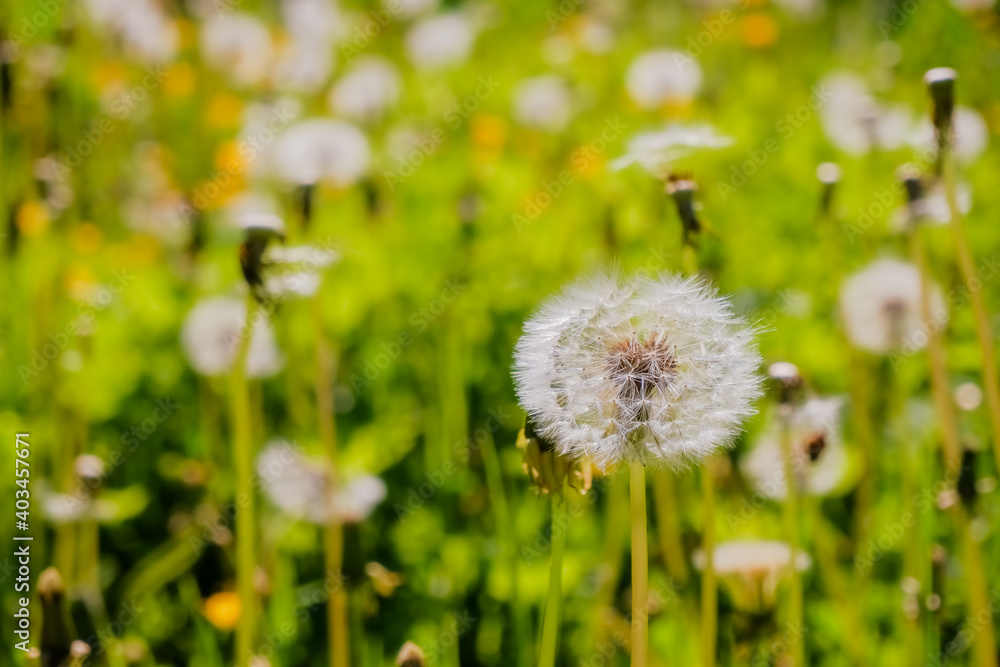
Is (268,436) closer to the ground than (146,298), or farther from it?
closer to the ground

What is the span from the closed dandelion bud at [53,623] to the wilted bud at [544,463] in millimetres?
525

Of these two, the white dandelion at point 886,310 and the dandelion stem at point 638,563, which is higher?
the white dandelion at point 886,310

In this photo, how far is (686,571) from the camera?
1.56m

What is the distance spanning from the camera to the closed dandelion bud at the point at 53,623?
0.99 metres

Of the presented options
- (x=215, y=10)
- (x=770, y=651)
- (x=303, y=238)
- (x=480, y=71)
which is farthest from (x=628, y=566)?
(x=215, y=10)

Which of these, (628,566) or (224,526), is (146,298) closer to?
(224,526)

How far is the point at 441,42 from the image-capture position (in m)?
4.12

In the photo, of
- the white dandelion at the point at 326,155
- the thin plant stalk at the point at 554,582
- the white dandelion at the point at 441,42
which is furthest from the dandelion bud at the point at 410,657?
the white dandelion at the point at 441,42

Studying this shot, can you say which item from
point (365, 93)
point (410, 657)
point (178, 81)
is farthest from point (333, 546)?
point (178, 81)

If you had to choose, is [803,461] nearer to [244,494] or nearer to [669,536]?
[669,536]

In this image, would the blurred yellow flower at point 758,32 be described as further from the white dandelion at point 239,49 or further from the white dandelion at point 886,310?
the white dandelion at point 886,310

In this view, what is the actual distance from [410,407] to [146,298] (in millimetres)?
783

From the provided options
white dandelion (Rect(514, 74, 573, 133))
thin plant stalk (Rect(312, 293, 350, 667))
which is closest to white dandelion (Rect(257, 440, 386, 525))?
thin plant stalk (Rect(312, 293, 350, 667))

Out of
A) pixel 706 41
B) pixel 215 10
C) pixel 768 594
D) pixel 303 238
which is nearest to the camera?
pixel 768 594
